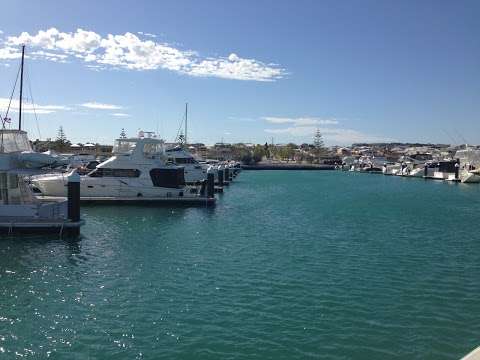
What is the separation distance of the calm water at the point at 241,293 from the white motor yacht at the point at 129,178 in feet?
33.1

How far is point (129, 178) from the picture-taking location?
144 ft

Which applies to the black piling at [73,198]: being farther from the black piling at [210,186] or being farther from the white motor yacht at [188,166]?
the white motor yacht at [188,166]

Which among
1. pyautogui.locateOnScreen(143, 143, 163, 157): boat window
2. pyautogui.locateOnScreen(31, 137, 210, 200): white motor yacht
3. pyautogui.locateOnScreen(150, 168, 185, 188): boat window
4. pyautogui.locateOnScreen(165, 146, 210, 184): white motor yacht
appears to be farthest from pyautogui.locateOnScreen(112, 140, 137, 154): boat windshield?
pyautogui.locateOnScreen(165, 146, 210, 184): white motor yacht

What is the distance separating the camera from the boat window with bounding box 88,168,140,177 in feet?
144

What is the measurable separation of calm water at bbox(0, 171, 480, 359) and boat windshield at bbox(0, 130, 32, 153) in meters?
6.29

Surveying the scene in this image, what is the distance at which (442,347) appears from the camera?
13.4m

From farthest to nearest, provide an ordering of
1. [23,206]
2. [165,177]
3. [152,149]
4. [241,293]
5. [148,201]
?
[152,149], [165,177], [148,201], [23,206], [241,293]

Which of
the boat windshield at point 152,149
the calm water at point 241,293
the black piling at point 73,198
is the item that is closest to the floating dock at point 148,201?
the boat windshield at point 152,149

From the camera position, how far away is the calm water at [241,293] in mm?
13398

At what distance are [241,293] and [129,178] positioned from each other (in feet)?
92.9

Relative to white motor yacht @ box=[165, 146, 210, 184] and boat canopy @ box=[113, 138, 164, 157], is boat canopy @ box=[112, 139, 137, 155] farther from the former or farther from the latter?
white motor yacht @ box=[165, 146, 210, 184]

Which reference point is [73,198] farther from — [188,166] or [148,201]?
[188,166]

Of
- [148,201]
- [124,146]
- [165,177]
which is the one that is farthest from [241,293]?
[124,146]

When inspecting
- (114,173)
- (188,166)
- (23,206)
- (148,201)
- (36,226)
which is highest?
(188,166)
